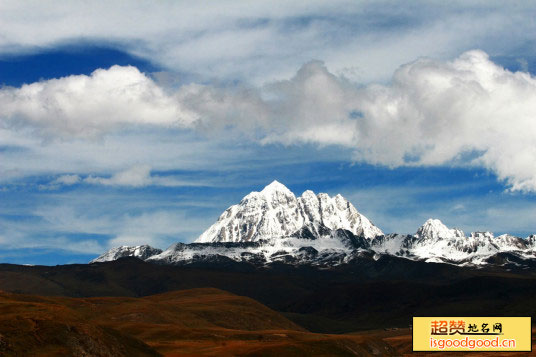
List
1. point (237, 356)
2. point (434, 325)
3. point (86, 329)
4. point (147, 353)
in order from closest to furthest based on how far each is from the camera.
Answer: point (434, 325) < point (86, 329) < point (147, 353) < point (237, 356)

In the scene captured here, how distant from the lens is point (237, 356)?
191 metres

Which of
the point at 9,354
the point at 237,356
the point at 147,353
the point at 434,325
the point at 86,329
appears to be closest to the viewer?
the point at 9,354

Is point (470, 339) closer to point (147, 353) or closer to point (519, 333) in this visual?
point (519, 333)

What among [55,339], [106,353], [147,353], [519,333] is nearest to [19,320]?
[55,339]

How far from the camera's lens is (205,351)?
19525 centimetres

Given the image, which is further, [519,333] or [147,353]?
[147,353]

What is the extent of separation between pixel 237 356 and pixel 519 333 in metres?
71.6

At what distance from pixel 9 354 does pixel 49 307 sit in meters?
33.4

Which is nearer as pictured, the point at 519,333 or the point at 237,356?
the point at 519,333

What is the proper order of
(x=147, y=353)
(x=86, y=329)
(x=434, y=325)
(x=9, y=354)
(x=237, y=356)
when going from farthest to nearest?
1. (x=237, y=356)
2. (x=147, y=353)
3. (x=86, y=329)
4. (x=434, y=325)
5. (x=9, y=354)

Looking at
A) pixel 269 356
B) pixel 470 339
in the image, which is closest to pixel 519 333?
pixel 470 339

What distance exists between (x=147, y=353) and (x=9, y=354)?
126ft

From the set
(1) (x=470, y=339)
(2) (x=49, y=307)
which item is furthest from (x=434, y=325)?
(2) (x=49, y=307)

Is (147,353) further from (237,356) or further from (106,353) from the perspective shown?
(237,356)
